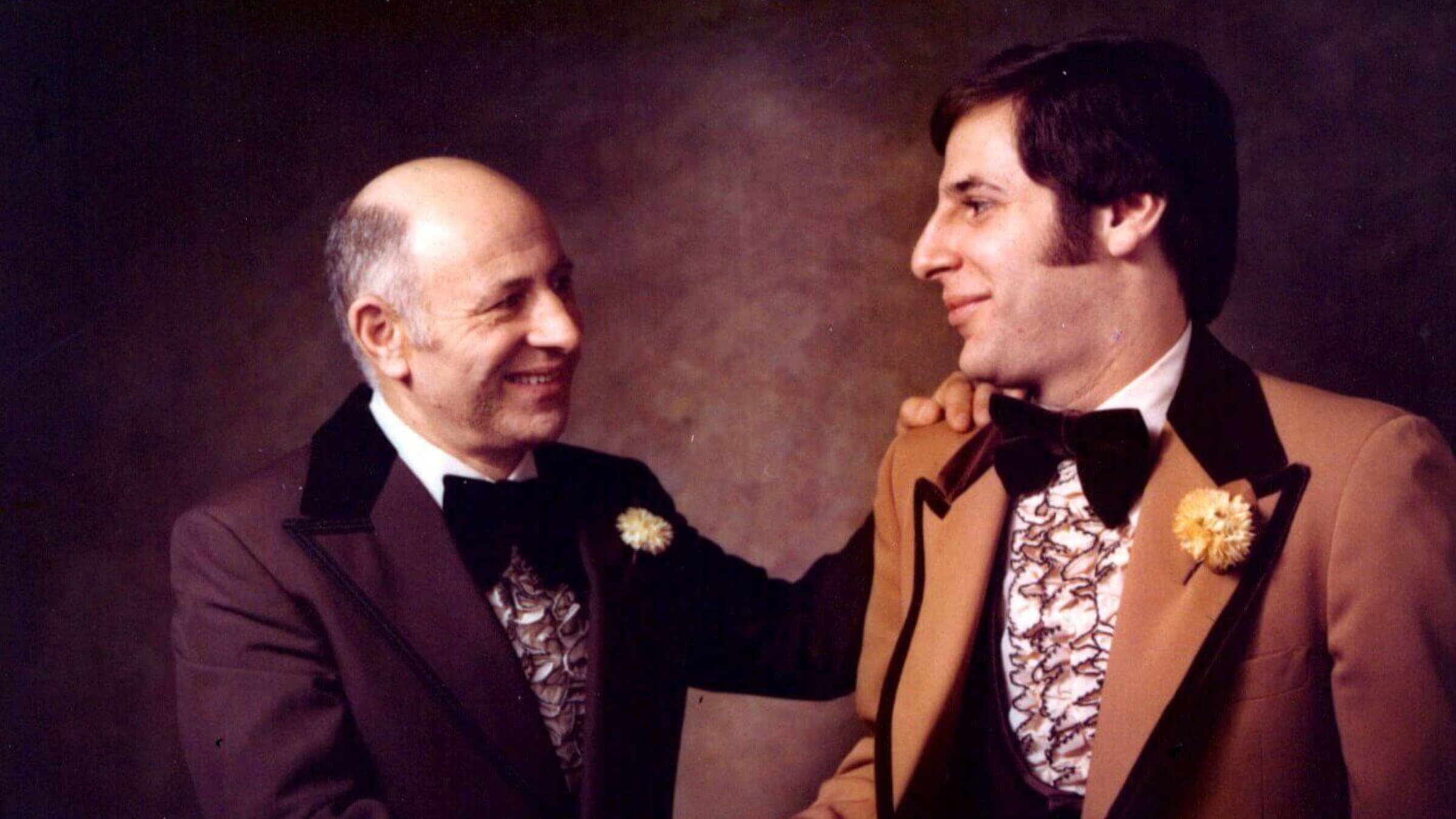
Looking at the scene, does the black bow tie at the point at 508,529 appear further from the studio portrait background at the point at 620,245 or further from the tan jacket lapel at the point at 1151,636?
the tan jacket lapel at the point at 1151,636

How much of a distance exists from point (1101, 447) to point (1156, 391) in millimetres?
149

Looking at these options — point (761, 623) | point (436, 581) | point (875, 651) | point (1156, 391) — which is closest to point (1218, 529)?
point (1156, 391)

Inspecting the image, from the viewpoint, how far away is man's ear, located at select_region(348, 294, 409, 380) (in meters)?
2.07

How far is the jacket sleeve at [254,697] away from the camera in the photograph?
184 centimetres

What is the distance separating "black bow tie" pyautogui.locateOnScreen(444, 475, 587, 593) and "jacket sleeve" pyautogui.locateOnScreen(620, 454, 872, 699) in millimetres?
257

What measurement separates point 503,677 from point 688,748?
907 mm

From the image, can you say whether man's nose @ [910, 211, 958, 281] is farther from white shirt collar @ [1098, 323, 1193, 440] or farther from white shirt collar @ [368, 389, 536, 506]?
white shirt collar @ [368, 389, 536, 506]

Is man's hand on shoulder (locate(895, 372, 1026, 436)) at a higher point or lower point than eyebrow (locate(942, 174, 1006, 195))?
lower

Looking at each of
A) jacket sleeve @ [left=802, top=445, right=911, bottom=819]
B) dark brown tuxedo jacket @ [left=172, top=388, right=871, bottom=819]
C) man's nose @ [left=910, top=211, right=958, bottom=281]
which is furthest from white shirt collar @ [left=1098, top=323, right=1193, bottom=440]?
dark brown tuxedo jacket @ [left=172, top=388, right=871, bottom=819]

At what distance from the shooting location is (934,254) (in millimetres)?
2127

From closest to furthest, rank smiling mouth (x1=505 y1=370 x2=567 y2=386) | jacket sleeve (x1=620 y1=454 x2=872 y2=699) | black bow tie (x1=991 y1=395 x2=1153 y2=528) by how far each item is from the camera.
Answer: black bow tie (x1=991 y1=395 x2=1153 y2=528)
smiling mouth (x1=505 y1=370 x2=567 y2=386)
jacket sleeve (x1=620 y1=454 x2=872 y2=699)

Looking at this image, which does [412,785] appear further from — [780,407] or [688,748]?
[780,407]

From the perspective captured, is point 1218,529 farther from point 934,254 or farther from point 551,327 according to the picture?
point 551,327

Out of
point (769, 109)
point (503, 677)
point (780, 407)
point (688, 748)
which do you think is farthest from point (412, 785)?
point (769, 109)
